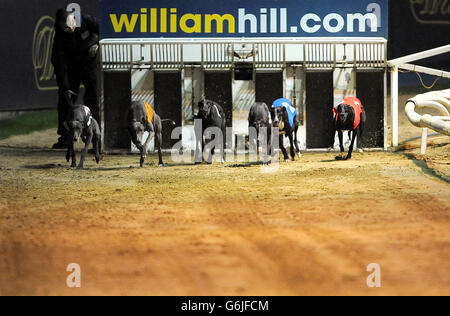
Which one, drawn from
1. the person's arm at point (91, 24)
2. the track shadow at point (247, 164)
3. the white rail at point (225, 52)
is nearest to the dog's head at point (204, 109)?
the track shadow at point (247, 164)

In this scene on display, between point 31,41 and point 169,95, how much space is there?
6658 mm

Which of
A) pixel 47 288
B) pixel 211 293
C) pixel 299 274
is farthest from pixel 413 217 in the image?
pixel 47 288

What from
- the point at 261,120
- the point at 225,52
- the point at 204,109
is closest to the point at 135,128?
the point at 204,109

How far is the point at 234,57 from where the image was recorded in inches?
521

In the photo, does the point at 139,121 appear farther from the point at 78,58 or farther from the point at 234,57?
the point at 78,58

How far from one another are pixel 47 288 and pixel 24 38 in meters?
15.0

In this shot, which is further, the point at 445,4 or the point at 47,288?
the point at 445,4

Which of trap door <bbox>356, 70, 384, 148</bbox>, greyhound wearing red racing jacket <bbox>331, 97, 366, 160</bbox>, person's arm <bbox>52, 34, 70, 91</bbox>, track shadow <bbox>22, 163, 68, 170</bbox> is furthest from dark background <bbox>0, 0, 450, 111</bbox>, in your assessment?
greyhound wearing red racing jacket <bbox>331, 97, 366, 160</bbox>

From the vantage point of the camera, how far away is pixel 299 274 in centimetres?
432

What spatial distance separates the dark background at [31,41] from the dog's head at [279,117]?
8247 millimetres

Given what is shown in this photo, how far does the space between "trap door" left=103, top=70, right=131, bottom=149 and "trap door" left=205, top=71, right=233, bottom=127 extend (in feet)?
4.67

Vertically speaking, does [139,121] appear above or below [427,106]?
below

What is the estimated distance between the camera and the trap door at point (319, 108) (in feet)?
44.1

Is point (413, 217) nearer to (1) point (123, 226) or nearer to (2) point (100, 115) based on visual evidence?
(1) point (123, 226)
